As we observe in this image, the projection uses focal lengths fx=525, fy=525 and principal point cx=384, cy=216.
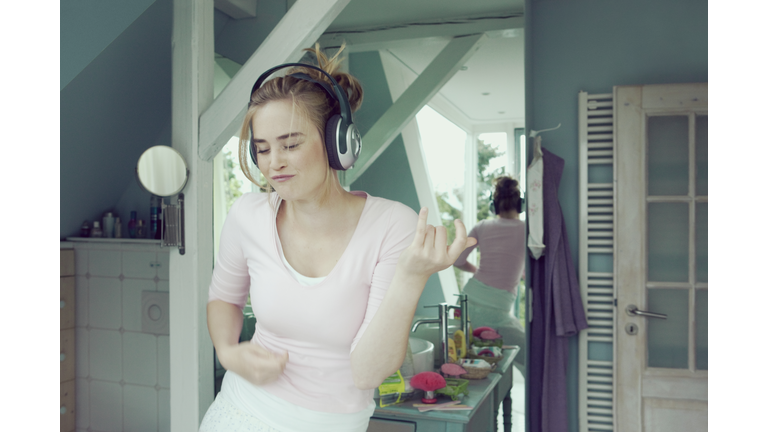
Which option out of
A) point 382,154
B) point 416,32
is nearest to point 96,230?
point 382,154

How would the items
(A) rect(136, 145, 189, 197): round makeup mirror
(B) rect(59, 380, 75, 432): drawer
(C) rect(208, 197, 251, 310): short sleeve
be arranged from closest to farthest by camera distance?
(C) rect(208, 197, 251, 310): short sleeve
(A) rect(136, 145, 189, 197): round makeup mirror
(B) rect(59, 380, 75, 432): drawer

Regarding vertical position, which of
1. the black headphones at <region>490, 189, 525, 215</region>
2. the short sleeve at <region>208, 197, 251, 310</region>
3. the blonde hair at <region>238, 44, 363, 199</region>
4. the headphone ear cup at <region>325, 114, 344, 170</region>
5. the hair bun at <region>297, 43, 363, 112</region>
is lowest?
the short sleeve at <region>208, 197, 251, 310</region>

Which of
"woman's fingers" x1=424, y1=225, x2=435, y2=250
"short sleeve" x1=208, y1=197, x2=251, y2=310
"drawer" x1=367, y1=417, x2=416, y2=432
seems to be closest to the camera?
"woman's fingers" x1=424, y1=225, x2=435, y2=250

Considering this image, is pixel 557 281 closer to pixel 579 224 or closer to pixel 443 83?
pixel 579 224

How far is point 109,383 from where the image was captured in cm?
273

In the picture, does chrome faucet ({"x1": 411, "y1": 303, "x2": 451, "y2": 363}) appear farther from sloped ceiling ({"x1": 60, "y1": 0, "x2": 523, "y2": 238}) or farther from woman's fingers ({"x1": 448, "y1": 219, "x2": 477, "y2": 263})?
woman's fingers ({"x1": 448, "y1": 219, "x2": 477, "y2": 263})

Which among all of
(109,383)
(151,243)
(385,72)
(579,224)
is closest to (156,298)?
(151,243)

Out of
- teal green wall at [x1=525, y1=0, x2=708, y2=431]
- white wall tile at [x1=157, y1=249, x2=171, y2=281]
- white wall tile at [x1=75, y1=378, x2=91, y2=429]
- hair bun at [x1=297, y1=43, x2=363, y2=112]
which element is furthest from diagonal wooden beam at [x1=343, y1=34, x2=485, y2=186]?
white wall tile at [x1=75, y1=378, x2=91, y2=429]

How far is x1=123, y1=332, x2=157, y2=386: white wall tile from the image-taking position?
260 cm

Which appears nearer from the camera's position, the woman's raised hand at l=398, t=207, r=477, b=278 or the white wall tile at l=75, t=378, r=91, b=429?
the woman's raised hand at l=398, t=207, r=477, b=278

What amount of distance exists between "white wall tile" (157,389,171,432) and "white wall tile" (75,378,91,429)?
49cm

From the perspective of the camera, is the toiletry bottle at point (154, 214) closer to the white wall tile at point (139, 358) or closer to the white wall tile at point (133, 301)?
the white wall tile at point (133, 301)

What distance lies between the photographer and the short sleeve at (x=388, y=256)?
3.61ft

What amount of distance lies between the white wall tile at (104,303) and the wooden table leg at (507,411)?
6.56 feet
